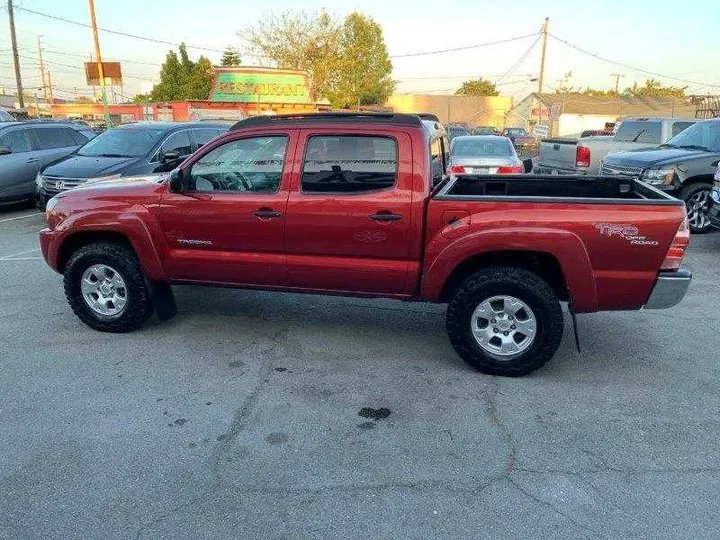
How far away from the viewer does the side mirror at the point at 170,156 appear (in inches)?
343

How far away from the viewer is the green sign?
36.8m

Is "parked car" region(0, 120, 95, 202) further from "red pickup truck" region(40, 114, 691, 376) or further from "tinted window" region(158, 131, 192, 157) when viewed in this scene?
"red pickup truck" region(40, 114, 691, 376)

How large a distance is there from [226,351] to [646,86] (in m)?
93.3

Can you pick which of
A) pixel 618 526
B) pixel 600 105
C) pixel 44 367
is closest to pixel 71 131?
pixel 44 367

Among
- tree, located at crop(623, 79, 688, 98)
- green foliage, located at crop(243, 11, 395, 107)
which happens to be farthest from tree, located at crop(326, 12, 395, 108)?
tree, located at crop(623, 79, 688, 98)

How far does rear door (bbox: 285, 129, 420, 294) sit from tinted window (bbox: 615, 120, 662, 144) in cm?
1048

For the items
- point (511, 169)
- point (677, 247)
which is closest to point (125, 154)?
point (511, 169)

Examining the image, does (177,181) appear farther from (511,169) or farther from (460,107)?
(460,107)

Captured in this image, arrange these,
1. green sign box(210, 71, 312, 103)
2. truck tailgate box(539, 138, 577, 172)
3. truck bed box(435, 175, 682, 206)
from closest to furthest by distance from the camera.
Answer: truck bed box(435, 175, 682, 206), truck tailgate box(539, 138, 577, 172), green sign box(210, 71, 312, 103)

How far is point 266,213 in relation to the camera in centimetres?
444

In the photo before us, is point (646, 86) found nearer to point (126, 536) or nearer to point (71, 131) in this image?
point (71, 131)

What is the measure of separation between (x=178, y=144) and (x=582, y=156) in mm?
7989

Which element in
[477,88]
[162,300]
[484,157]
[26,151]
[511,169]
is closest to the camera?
[162,300]

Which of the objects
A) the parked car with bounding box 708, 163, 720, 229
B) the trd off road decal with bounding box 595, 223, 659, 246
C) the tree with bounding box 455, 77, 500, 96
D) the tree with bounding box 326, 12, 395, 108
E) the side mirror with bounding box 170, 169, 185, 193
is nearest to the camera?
the trd off road decal with bounding box 595, 223, 659, 246
